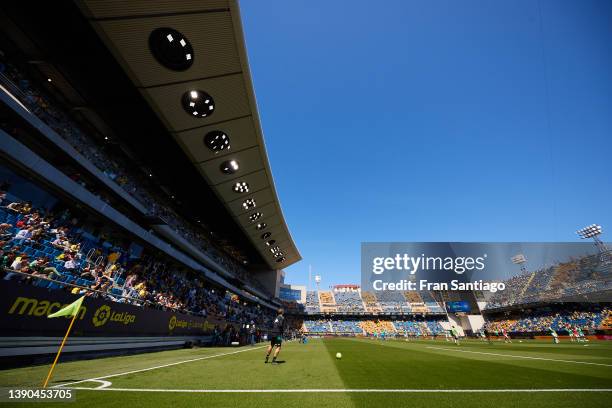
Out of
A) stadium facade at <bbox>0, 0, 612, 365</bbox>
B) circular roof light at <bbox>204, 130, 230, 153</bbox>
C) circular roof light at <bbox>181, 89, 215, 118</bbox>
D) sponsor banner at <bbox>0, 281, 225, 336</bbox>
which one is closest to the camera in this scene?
sponsor banner at <bbox>0, 281, 225, 336</bbox>

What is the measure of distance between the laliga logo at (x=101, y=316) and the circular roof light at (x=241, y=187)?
43.4 ft

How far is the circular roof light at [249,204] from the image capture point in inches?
992

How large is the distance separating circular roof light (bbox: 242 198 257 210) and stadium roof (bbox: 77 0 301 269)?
15.1 ft

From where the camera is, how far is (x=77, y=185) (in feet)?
39.9

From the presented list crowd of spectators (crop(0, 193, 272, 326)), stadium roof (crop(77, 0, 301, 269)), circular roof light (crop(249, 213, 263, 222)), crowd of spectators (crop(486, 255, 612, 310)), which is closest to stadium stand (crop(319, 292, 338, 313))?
crowd of spectators (crop(486, 255, 612, 310))

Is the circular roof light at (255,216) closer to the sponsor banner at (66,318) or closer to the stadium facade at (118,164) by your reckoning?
the stadium facade at (118,164)

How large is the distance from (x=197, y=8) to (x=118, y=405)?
1198cm

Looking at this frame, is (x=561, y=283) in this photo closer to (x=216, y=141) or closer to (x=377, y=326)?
(x=377, y=326)

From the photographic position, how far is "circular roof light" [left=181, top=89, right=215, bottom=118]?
1318 cm

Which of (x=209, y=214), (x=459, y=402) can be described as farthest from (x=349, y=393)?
(x=209, y=214)

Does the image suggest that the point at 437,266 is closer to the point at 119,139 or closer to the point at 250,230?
the point at 250,230

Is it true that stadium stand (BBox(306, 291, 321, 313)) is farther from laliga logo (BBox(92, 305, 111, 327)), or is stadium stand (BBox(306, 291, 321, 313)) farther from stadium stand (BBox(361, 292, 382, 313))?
laliga logo (BBox(92, 305, 111, 327))

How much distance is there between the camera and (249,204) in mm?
25750

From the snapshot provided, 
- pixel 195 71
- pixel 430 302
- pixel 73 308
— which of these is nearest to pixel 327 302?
pixel 430 302
